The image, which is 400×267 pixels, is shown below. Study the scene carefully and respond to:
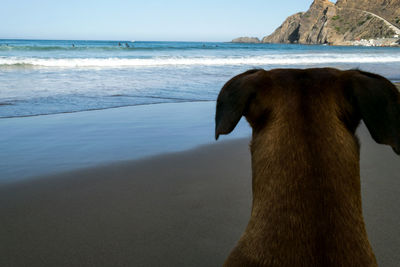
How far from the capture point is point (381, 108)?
43.1 inches

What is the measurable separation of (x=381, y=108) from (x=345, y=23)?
457ft

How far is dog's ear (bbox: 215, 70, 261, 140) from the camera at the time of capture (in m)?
1.21

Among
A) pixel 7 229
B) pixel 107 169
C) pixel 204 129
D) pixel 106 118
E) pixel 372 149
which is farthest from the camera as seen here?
pixel 106 118

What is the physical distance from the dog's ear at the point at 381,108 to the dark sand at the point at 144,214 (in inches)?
58.3

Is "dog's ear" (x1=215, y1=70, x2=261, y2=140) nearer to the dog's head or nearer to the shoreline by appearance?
the dog's head

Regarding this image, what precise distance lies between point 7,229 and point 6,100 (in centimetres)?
584

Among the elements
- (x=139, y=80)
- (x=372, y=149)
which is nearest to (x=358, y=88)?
(x=372, y=149)

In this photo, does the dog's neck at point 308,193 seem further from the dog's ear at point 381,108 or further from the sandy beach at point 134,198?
the sandy beach at point 134,198

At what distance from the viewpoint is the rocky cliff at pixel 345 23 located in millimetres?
109500

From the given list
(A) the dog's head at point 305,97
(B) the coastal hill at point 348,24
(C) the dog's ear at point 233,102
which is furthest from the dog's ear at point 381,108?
(B) the coastal hill at point 348,24

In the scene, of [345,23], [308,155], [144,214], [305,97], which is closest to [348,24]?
[345,23]

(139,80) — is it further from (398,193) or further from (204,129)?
(398,193)

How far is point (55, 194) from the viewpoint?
3.18 metres

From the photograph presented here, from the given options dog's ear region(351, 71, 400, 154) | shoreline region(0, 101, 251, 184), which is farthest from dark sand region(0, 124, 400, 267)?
dog's ear region(351, 71, 400, 154)
